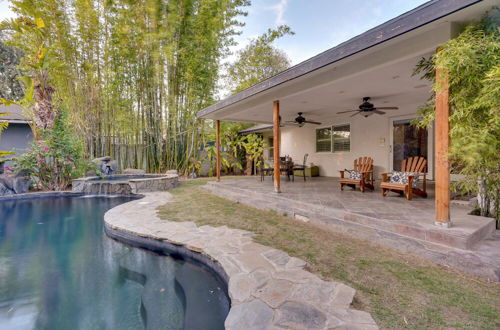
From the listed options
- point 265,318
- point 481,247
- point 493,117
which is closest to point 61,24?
point 265,318

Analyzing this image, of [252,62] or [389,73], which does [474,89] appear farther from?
[252,62]

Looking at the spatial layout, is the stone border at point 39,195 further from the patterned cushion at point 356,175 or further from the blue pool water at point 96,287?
the patterned cushion at point 356,175

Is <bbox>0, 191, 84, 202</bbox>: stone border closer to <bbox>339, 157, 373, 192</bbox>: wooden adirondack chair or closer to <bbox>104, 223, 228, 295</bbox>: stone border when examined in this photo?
<bbox>104, 223, 228, 295</bbox>: stone border

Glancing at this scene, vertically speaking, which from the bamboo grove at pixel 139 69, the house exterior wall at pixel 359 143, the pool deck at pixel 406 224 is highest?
the bamboo grove at pixel 139 69

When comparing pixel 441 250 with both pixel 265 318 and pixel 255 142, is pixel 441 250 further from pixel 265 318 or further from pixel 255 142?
pixel 255 142

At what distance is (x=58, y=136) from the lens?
7211 millimetres

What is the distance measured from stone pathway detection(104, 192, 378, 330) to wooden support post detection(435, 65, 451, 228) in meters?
1.53

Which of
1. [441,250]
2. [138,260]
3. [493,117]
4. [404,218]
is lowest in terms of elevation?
[138,260]

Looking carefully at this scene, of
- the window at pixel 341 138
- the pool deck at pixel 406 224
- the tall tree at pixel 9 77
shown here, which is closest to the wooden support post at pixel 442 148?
the pool deck at pixel 406 224

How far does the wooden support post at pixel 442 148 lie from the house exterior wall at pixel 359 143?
4174mm

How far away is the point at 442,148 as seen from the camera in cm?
256

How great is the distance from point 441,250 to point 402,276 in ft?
1.98

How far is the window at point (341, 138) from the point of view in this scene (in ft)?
25.9

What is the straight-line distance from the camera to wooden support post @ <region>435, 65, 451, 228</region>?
253 cm
